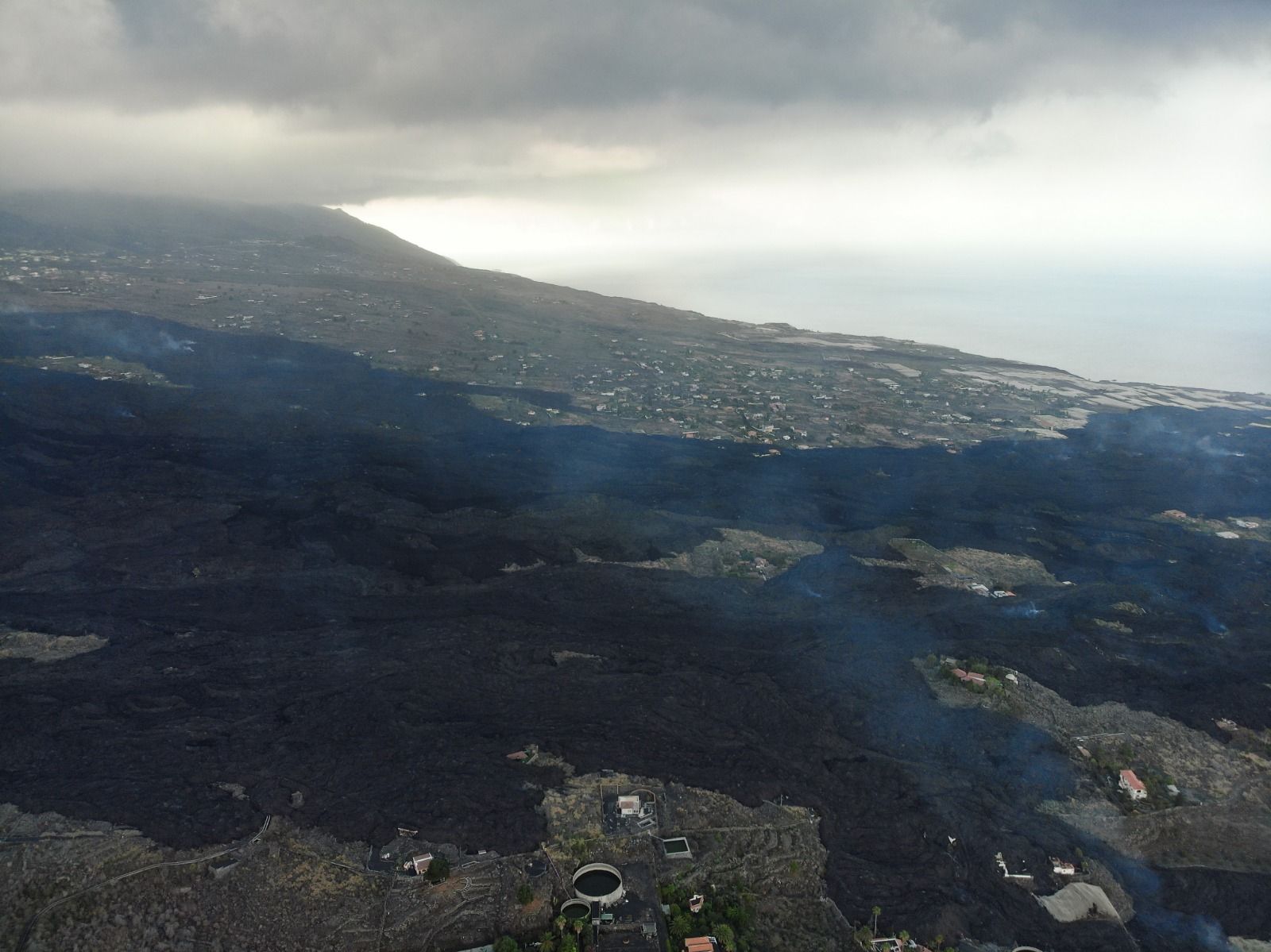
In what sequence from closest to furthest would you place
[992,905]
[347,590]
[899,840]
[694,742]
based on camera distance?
[992,905]
[899,840]
[694,742]
[347,590]

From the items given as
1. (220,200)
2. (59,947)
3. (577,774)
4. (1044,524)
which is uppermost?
(220,200)

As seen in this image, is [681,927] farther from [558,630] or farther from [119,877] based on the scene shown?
[558,630]

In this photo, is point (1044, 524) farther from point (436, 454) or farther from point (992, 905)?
point (436, 454)

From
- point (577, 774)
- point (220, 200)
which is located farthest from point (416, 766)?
point (220, 200)

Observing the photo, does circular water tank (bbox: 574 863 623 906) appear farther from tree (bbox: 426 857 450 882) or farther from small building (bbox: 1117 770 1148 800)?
small building (bbox: 1117 770 1148 800)

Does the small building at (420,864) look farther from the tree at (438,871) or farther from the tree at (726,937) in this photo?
the tree at (726,937)

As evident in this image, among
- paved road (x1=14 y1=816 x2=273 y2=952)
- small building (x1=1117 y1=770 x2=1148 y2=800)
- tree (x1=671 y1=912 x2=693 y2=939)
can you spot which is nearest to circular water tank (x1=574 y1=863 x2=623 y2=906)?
tree (x1=671 y1=912 x2=693 y2=939)
